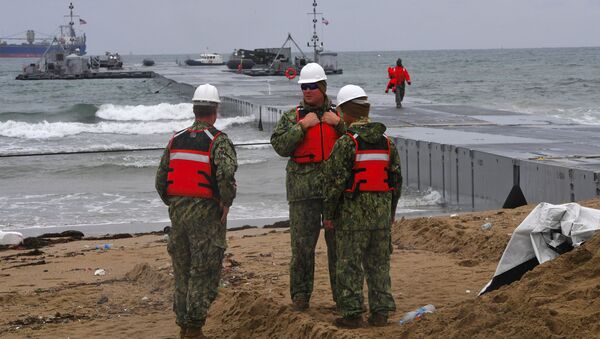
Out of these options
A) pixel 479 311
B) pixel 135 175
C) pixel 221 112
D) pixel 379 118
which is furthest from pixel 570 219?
pixel 221 112

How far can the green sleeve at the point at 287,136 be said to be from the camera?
7453 mm

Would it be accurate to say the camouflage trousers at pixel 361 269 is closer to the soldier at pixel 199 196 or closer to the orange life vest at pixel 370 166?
the orange life vest at pixel 370 166

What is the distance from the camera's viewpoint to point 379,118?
27.5m

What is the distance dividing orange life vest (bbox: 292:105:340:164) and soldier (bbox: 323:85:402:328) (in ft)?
1.00

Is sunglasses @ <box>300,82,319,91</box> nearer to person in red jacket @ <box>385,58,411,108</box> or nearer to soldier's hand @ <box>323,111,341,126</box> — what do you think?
soldier's hand @ <box>323,111,341,126</box>

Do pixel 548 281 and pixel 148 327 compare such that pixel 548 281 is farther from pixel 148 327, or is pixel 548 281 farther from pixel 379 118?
pixel 379 118

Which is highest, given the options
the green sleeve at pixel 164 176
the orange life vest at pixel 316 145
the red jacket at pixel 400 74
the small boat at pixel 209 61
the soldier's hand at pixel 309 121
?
the soldier's hand at pixel 309 121

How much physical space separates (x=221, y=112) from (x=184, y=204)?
1456 inches

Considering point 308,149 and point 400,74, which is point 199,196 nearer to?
point 308,149

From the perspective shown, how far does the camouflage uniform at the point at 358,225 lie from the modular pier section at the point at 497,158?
21.1 feet

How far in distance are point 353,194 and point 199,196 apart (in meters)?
1.06

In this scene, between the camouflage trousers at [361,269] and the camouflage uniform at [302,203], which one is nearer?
the camouflage trousers at [361,269]

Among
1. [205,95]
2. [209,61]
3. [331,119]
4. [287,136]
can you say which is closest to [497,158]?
[331,119]

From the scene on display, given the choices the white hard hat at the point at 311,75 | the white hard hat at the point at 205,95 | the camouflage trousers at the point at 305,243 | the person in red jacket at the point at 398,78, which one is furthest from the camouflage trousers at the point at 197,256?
the person in red jacket at the point at 398,78
